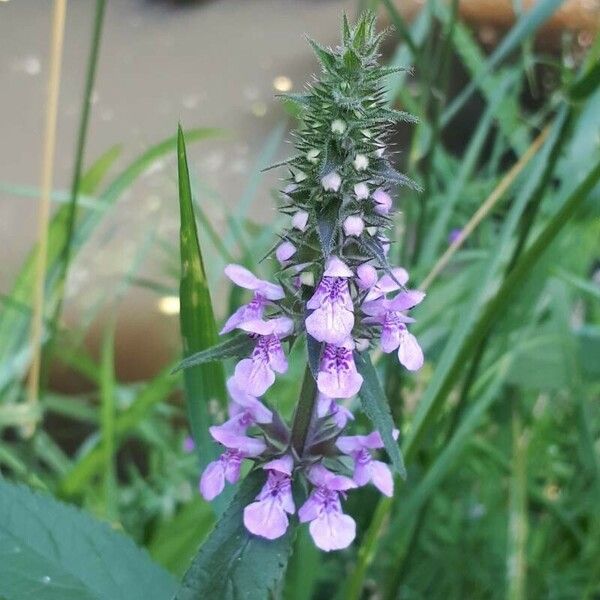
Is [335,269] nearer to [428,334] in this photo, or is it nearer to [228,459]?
[228,459]

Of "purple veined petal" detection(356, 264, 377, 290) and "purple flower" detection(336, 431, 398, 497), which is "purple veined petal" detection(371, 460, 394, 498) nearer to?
"purple flower" detection(336, 431, 398, 497)

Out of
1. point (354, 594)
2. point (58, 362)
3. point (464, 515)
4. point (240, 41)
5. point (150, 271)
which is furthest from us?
point (240, 41)

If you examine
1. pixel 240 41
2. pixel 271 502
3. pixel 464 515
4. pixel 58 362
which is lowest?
pixel 58 362

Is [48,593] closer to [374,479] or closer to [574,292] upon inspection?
[374,479]

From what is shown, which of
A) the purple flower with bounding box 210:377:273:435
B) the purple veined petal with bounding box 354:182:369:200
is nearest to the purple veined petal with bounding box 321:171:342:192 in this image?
the purple veined petal with bounding box 354:182:369:200

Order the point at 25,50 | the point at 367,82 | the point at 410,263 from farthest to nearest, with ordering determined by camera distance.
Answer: the point at 25,50
the point at 410,263
the point at 367,82

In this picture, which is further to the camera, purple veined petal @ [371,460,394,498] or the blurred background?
the blurred background

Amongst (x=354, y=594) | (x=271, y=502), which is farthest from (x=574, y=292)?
(x=271, y=502)
